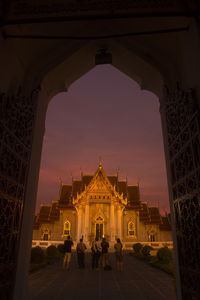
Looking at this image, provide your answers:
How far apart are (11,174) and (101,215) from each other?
19.9 metres

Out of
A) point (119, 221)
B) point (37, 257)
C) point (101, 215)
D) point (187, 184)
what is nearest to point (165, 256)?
point (37, 257)

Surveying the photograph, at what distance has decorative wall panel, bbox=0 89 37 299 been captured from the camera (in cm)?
295

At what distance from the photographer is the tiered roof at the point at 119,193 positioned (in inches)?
1007

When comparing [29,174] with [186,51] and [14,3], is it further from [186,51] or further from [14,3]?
[186,51]

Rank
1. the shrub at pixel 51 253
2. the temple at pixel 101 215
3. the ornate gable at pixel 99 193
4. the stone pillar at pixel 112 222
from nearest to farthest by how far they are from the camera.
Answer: the shrub at pixel 51 253, the stone pillar at pixel 112 222, the temple at pixel 101 215, the ornate gable at pixel 99 193

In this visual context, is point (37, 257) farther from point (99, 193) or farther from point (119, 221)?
point (119, 221)

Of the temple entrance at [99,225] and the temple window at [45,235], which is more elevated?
the temple entrance at [99,225]

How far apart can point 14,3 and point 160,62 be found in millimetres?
2679

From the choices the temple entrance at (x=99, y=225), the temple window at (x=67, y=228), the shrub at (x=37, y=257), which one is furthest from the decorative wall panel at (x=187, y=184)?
the temple window at (x=67, y=228)

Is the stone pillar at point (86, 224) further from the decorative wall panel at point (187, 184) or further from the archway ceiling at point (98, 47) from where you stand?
the decorative wall panel at point (187, 184)

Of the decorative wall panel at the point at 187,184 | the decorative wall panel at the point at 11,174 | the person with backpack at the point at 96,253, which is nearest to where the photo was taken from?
the decorative wall panel at the point at 187,184

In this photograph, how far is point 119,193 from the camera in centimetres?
2584

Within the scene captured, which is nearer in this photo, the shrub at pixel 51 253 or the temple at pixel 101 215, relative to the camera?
the shrub at pixel 51 253

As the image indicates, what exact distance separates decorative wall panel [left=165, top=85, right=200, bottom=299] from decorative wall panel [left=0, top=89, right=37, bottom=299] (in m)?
2.40
